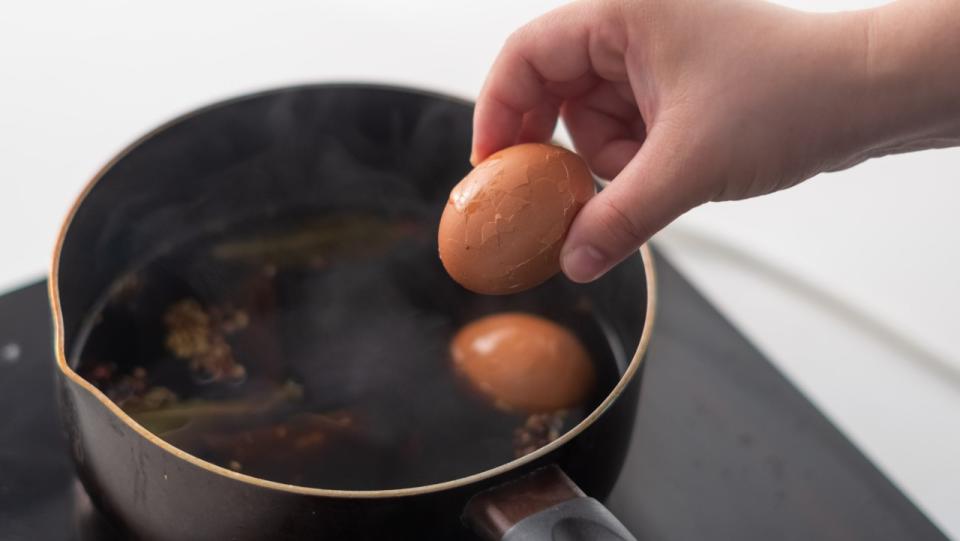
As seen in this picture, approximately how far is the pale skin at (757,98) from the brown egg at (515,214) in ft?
0.09

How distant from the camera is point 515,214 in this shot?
2.72ft

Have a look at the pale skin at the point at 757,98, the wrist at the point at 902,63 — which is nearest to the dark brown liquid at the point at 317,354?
the pale skin at the point at 757,98

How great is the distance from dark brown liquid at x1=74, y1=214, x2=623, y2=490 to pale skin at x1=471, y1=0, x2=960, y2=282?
0.25m

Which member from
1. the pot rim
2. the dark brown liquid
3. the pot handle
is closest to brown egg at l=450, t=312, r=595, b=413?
the dark brown liquid

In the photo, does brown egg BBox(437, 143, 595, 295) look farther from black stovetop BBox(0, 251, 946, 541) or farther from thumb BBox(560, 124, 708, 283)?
black stovetop BBox(0, 251, 946, 541)

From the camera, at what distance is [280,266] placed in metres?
1.19

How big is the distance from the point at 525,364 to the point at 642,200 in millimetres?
296

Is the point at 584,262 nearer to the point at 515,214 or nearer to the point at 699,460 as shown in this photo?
the point at 515,214

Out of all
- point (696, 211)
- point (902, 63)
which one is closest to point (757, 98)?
point (902, 63)

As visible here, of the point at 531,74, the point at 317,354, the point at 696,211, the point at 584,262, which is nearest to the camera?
the point at 584,262

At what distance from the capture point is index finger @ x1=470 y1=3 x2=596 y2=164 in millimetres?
912

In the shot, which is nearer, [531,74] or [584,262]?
[584,262]

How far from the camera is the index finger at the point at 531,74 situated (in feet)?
2.99

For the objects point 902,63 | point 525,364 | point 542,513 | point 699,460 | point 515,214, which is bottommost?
point 699,460
